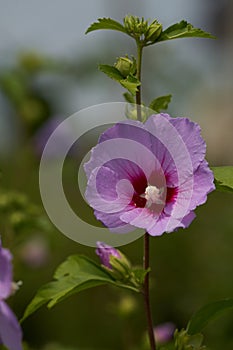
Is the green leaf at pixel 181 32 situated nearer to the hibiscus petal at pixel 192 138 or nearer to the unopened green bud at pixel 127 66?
the unopened green bud at pixel 127 66

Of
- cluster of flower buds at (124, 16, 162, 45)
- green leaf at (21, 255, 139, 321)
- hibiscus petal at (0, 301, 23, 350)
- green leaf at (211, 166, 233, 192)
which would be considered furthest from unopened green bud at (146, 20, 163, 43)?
hibiscus petal at (0, 301, 23, 350)

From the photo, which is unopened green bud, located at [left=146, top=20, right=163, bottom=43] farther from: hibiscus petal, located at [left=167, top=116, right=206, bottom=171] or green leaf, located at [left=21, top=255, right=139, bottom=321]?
green leaf, located at [left=21, top=255, right=139, bottom=321]

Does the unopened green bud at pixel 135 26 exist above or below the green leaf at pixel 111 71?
above

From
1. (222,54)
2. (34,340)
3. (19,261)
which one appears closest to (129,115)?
(19,261)

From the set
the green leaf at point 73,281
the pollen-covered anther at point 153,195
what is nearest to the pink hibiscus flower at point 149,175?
the pollen-covered anther at point 153,195

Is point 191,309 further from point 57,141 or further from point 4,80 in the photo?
point 4,80

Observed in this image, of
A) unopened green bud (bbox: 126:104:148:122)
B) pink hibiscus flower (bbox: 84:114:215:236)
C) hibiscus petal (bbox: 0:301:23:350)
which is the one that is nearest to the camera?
hibiscus petal (bbox: 0:301:23:350)
